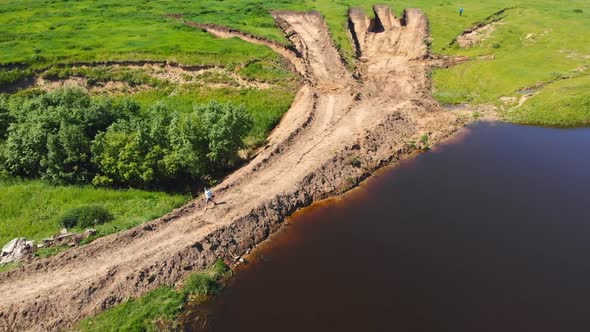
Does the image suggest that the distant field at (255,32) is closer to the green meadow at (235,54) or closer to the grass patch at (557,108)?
the green meadow at (235,54)

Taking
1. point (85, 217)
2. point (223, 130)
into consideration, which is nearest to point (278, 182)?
point (223, 130)

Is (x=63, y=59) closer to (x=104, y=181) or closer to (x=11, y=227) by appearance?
(x=104, y=181)

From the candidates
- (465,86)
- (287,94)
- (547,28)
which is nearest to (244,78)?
(287,94)

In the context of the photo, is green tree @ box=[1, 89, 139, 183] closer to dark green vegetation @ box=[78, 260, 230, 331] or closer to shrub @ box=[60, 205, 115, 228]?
shrub @ box=[60, 205, 115, 228]

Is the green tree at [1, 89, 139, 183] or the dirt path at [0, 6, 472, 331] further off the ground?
the green tree at [1, 89, 139, 183]

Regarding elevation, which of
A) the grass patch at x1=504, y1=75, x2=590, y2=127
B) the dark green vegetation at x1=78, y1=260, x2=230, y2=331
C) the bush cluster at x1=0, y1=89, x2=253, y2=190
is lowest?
the dark green vegetation at x1=78, y1=260, x2=230, y2=331

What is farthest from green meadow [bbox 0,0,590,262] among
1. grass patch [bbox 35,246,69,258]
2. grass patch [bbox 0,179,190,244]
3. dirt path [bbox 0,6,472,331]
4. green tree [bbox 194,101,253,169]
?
green tree [bbox 194,101,253,169]
